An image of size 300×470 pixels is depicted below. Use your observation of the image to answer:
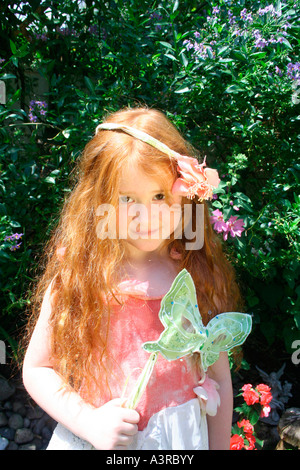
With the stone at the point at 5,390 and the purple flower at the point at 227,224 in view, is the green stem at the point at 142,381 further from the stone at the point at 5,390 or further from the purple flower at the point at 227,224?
the stone at the point at 5,390

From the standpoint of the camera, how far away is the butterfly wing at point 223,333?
3.21ft

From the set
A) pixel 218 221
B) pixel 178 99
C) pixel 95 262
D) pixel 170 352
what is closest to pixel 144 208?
pixel 95 262

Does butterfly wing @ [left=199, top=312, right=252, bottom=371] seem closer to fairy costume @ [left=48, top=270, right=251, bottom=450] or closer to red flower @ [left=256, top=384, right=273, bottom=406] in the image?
fairy costume @ [left=48, top=270, right=251, bottom=450]

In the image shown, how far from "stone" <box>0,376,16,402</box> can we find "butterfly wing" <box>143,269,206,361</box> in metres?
1.20

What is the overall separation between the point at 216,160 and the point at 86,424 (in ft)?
3.81

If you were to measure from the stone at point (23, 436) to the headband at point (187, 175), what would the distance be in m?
1.33

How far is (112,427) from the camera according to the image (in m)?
0.92

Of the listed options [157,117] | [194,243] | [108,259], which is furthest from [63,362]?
[157,117]

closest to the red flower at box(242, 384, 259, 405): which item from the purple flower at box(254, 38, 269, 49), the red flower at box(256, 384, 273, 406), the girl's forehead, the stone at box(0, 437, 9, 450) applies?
the red flower at box(256, 384, 273, 406)

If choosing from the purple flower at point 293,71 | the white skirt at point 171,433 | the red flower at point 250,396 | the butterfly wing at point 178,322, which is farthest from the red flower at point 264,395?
the purple flower at point 293,71

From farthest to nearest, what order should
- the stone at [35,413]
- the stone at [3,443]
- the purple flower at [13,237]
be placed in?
the stone at [35,413] → the stone at [3,443] → the purple flower at [13,237]

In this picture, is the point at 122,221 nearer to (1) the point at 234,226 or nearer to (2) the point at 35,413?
(1) the point at 234,226

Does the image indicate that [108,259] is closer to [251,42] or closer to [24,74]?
[251,42]

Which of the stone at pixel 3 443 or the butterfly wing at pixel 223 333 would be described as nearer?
the butterfly wing at pixel 223 333
